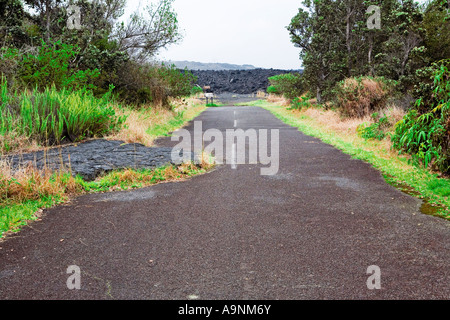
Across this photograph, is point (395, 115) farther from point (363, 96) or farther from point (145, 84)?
point (145, 84)

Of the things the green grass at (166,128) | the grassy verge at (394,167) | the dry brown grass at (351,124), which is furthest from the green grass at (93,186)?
the green grass at (166,128)

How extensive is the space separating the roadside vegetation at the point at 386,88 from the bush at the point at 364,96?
4cm

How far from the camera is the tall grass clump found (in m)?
9.86

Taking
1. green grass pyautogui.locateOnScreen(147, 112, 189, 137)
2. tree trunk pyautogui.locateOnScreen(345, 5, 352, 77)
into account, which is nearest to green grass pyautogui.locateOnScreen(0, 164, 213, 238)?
green grass pyautogui.locateOnScreen(147, 112, 189, 137)

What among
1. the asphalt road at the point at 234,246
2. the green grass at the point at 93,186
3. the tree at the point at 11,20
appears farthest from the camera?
the tree at the point at 11,20

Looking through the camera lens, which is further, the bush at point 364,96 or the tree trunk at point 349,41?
the tree trunk at point 349,41

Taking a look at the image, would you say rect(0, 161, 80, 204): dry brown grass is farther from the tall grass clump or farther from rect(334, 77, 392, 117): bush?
rect(334, 77, 392, 117): bush

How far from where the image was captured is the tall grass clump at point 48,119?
32.3 feet

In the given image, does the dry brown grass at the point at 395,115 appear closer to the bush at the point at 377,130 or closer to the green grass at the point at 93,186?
the bush at the point at 377,130

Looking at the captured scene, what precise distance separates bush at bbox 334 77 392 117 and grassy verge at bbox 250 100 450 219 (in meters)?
1.24

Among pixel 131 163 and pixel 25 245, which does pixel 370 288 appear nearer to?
pixel 25 245

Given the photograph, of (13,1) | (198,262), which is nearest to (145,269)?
(198,262)

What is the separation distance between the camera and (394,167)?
877 cm

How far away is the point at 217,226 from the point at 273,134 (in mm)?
10731
